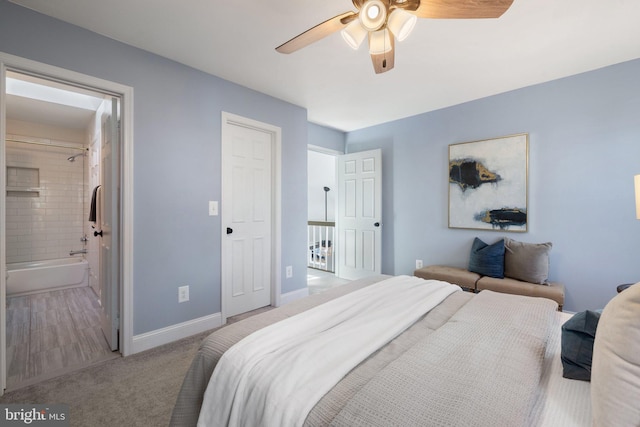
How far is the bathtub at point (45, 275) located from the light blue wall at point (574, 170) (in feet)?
16.7

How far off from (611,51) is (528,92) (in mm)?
694

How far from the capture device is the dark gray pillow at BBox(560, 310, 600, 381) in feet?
3.12

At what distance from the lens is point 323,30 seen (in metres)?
1.52

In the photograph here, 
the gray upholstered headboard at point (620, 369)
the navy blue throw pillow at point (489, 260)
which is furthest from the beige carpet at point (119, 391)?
the navy blue throw pillow at point (489, 260)

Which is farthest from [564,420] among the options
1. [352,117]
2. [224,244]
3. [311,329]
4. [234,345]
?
[352,117]

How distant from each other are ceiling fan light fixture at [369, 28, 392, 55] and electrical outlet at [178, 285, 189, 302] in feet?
8.01

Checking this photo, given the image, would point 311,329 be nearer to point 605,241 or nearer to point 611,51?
point 605,241

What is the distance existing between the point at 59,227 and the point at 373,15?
17.8ft

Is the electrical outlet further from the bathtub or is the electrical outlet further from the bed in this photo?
the bathtub

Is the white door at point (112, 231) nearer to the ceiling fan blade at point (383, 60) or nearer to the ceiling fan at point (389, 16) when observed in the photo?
the ceiling fan at point (389, 16)

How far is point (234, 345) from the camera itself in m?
1.11

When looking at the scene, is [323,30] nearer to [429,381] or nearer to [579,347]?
[429,381]

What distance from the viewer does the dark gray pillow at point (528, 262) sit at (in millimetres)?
2730

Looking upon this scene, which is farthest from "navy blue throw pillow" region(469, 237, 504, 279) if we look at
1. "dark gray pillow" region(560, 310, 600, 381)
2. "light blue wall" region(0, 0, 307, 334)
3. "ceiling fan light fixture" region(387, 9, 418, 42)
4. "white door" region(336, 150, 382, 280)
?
"light blue wall" region(0, 0, 307, 334)
